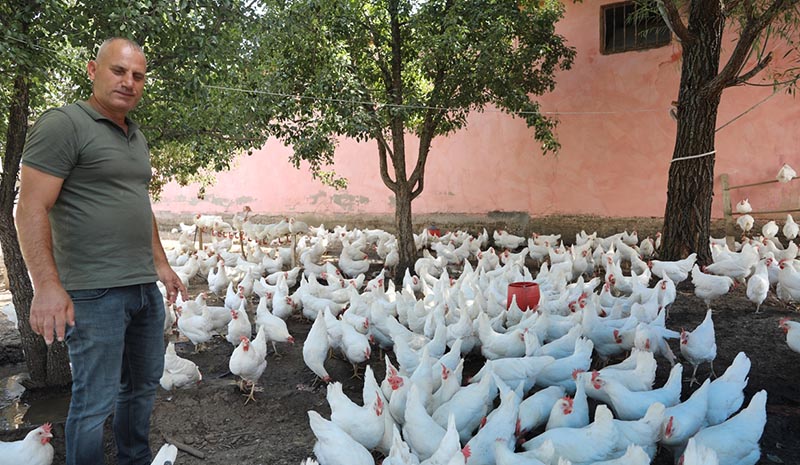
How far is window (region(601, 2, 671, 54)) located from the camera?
8.97 metres

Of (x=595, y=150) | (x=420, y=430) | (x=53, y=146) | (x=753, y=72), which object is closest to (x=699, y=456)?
(x=420, y=430)

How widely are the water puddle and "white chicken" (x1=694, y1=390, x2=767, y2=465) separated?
13.1ft

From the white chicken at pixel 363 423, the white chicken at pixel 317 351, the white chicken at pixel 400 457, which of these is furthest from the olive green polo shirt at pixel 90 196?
the white chicken at pixel 317 351

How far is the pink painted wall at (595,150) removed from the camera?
27.7ft

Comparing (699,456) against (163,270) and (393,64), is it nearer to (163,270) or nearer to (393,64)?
(163,270)

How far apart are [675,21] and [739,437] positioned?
17.8 feet

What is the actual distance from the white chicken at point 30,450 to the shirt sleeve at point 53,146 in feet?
5.24

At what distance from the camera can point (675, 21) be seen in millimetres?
6188

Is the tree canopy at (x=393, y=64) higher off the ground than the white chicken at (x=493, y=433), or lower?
higher

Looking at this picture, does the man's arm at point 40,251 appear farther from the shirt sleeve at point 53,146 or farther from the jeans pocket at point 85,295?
the jeans pocket at point 85,295

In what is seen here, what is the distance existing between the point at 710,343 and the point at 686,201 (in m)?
3.74

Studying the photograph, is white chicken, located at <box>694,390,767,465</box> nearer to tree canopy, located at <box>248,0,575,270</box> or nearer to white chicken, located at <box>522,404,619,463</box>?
white chicken, located at <box>522,404,619,463</box>

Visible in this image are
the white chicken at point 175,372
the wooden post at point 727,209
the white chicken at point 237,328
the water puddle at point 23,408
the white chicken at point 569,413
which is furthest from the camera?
the wooden post at point 727,209

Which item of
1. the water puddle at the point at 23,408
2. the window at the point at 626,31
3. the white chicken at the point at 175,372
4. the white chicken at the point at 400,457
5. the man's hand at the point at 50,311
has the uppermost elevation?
the window at the point at 626,31
